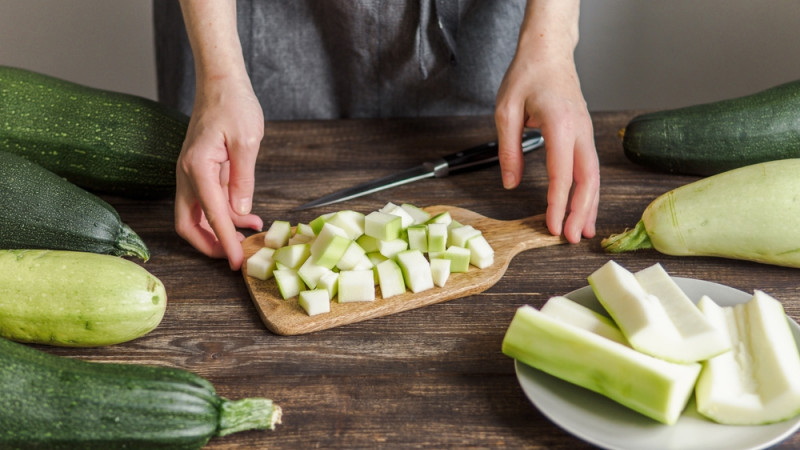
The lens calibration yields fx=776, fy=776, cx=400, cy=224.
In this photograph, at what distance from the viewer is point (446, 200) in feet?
6.53

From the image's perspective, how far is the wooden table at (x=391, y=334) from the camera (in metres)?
1.27

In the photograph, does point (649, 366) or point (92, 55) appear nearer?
point (649, 366)

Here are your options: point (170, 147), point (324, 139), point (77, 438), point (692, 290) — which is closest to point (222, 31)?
point (170, 147)

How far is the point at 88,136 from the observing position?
1964mm

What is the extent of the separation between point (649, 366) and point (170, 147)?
Result: 1350mm

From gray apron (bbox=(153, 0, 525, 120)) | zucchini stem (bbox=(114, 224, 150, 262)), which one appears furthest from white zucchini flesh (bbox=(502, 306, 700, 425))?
gray apron (bbox=(153, 0, 525, 120))

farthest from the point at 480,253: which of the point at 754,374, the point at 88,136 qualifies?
the point at 88,136

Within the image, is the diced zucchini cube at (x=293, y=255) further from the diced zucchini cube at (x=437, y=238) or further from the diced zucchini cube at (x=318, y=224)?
the diced zucchini cube at (x=437, y=238)

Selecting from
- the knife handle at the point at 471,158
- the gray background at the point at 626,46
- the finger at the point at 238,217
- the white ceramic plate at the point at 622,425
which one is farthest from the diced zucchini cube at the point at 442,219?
the gray background at the point at 626,46

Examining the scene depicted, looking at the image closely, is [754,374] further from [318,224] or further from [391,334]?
[318,224]

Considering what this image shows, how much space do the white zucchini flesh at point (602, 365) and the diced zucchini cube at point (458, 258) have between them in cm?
36

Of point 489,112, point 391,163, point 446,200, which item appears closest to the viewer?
point 446,200

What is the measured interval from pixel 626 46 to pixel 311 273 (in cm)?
238

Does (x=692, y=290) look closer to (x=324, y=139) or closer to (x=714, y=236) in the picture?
(x=714, y=236)
